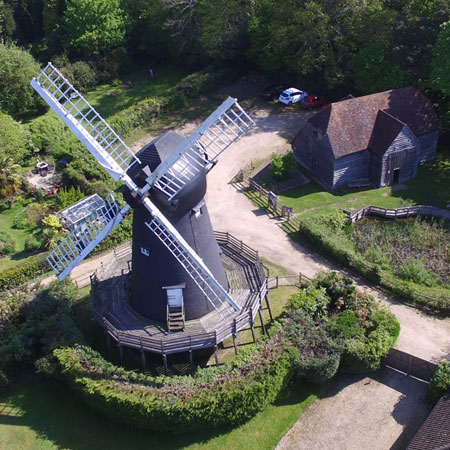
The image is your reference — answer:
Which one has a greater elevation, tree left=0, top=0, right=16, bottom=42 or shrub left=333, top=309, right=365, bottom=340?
tree left=0, top=0, right=16, bottom=42

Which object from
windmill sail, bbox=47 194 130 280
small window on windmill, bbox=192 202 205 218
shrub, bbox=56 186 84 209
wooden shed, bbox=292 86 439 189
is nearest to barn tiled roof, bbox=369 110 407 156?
wooden shed, bbox=292 86 439 189

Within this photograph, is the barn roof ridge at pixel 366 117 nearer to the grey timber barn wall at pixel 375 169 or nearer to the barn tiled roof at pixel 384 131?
the barn tiled roof at pixel 384 131

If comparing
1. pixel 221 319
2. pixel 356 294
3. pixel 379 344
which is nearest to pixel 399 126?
pixel 356 294

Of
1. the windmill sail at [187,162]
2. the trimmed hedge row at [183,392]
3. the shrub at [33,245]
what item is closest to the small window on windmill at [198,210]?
the windmill sail at [187,162]

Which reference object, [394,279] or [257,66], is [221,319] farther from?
[257,66]

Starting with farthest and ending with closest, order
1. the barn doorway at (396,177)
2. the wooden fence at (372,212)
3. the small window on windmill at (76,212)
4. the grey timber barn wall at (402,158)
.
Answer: the barn doorway at (396,177) < the grey timber barn wall at (402,158) < the wooden fence at (372,212) < the small window on windmill at (76,212)

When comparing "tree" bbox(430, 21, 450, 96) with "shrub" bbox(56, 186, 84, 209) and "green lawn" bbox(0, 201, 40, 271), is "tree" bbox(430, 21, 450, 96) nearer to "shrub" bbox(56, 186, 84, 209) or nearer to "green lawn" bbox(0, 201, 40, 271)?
"shrub" bbox(56, 186, 84, 209)
